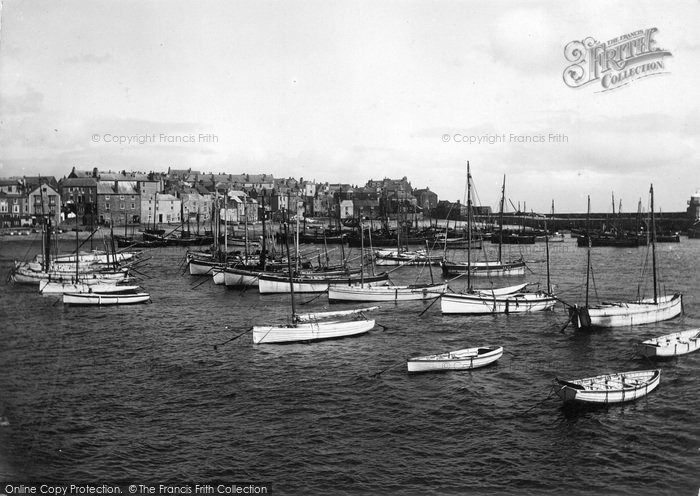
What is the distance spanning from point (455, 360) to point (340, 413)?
27.3 ft

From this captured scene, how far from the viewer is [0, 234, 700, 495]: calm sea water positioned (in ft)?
67.9

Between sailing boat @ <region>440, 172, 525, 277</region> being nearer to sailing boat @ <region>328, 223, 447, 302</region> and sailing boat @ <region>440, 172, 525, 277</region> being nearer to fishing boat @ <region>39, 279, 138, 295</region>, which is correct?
sailing boat @ <region>328, 223, 447, 302</region>

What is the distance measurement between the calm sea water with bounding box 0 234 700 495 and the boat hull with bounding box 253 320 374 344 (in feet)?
2.22

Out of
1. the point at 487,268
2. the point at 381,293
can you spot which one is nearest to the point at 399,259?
the point at 487,268

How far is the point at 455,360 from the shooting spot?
3175 cm

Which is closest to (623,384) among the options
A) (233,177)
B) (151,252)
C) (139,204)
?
(151,252)

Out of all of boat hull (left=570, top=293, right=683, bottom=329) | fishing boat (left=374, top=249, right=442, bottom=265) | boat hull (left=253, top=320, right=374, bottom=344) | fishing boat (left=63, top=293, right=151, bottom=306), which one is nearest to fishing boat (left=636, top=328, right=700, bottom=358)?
boat hull (left=570, top=293, right=683, bottom=329)

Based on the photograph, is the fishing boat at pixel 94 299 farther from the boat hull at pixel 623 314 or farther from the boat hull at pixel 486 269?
the boat hull at pixel 486 269

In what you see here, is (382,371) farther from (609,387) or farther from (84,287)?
(84,287)

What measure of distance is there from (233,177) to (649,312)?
15659cm

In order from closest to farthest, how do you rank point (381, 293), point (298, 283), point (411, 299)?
point (411, 299)
point (381, 293)
point (298, 283)

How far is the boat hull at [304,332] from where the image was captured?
121 feet

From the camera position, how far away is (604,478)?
20391 mm

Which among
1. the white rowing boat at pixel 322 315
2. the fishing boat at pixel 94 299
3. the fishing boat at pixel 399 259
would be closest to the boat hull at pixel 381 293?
the white rowing boat at pixel 322 315
